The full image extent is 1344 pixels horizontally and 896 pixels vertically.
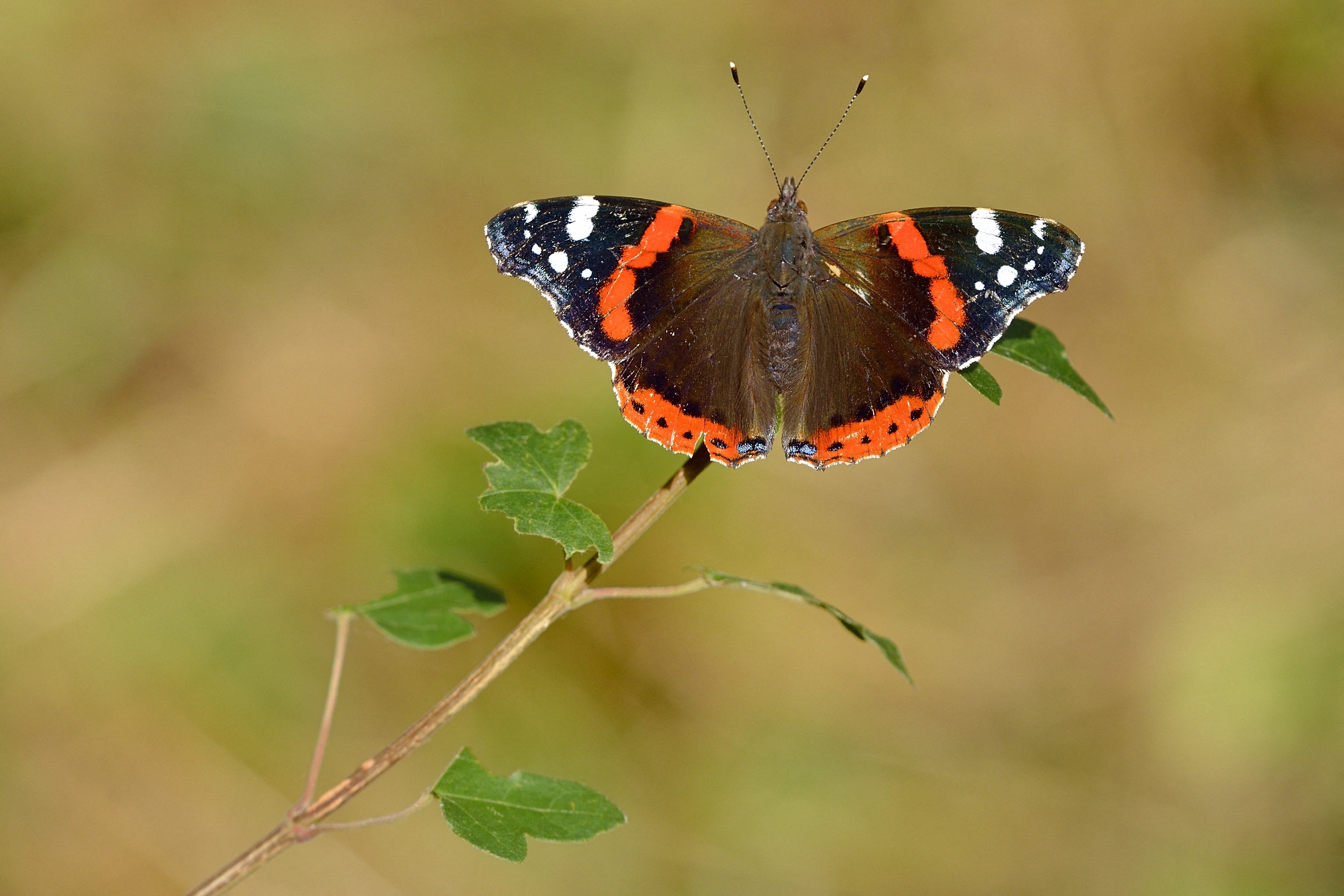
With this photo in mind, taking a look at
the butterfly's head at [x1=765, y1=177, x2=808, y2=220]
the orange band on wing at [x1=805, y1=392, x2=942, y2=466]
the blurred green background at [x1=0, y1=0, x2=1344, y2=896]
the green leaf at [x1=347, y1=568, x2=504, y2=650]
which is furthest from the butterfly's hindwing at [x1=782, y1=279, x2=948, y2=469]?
the blurred green background at [x1=0, y1=0, x2=1344, y2=896]

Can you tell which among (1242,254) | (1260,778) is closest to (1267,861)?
(1260,778)

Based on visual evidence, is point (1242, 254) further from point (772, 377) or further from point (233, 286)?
point (233, 286)

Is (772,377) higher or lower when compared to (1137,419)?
lower

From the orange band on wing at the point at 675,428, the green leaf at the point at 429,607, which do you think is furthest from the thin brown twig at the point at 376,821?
the orange band on wing at the point at 675,428

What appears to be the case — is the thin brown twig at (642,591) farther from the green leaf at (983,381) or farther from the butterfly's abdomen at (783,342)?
the butterfly's abdomen at (783,342)

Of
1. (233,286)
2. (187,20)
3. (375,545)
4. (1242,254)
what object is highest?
(1242,254)

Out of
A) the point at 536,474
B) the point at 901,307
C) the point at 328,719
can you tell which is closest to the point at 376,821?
the point at 328,719

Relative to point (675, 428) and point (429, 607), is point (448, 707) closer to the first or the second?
point (429, 607)

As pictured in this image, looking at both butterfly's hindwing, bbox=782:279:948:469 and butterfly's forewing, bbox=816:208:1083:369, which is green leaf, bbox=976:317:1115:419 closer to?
butterfly's forewing, bbox=816:208:1083:369
